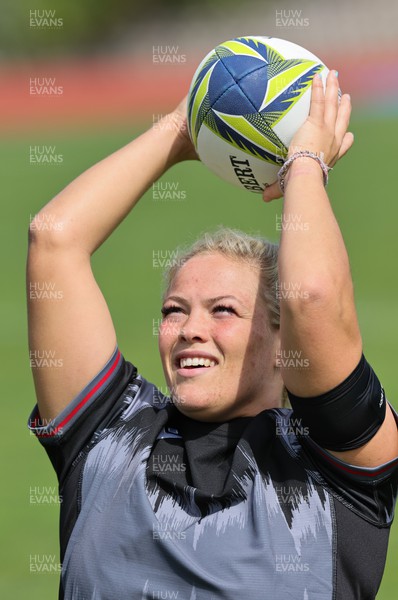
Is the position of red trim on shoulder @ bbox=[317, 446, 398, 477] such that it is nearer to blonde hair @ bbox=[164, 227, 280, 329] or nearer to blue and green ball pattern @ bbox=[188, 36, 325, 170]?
blonde hair @ bbox=[164, 227, 280, 329]

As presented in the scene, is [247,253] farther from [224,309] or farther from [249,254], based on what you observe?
[224,309]

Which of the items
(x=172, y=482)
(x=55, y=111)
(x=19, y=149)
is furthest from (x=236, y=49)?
(x=55, y=111)

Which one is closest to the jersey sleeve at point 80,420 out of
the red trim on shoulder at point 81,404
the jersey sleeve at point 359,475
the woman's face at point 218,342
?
the red trim on shoulder at point 81,404

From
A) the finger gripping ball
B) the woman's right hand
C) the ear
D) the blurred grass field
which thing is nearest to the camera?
the ear

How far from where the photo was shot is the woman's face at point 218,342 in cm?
294

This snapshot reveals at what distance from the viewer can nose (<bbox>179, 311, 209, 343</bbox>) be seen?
2969mm

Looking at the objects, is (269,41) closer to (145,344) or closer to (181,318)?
(181,318)

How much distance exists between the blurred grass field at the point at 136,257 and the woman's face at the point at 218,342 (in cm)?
59

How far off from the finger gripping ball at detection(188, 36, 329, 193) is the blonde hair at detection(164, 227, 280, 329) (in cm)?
20

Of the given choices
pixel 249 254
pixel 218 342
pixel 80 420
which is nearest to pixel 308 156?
pixel 249 254

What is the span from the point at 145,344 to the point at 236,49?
6.31 meters

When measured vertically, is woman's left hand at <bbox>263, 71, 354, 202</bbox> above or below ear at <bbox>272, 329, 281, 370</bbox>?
above

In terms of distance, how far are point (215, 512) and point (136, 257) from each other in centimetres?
1036

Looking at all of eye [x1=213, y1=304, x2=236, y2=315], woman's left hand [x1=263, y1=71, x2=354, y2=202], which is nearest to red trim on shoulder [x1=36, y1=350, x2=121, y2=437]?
eye [x1=213, y1=304, x2=236, y2=315]
